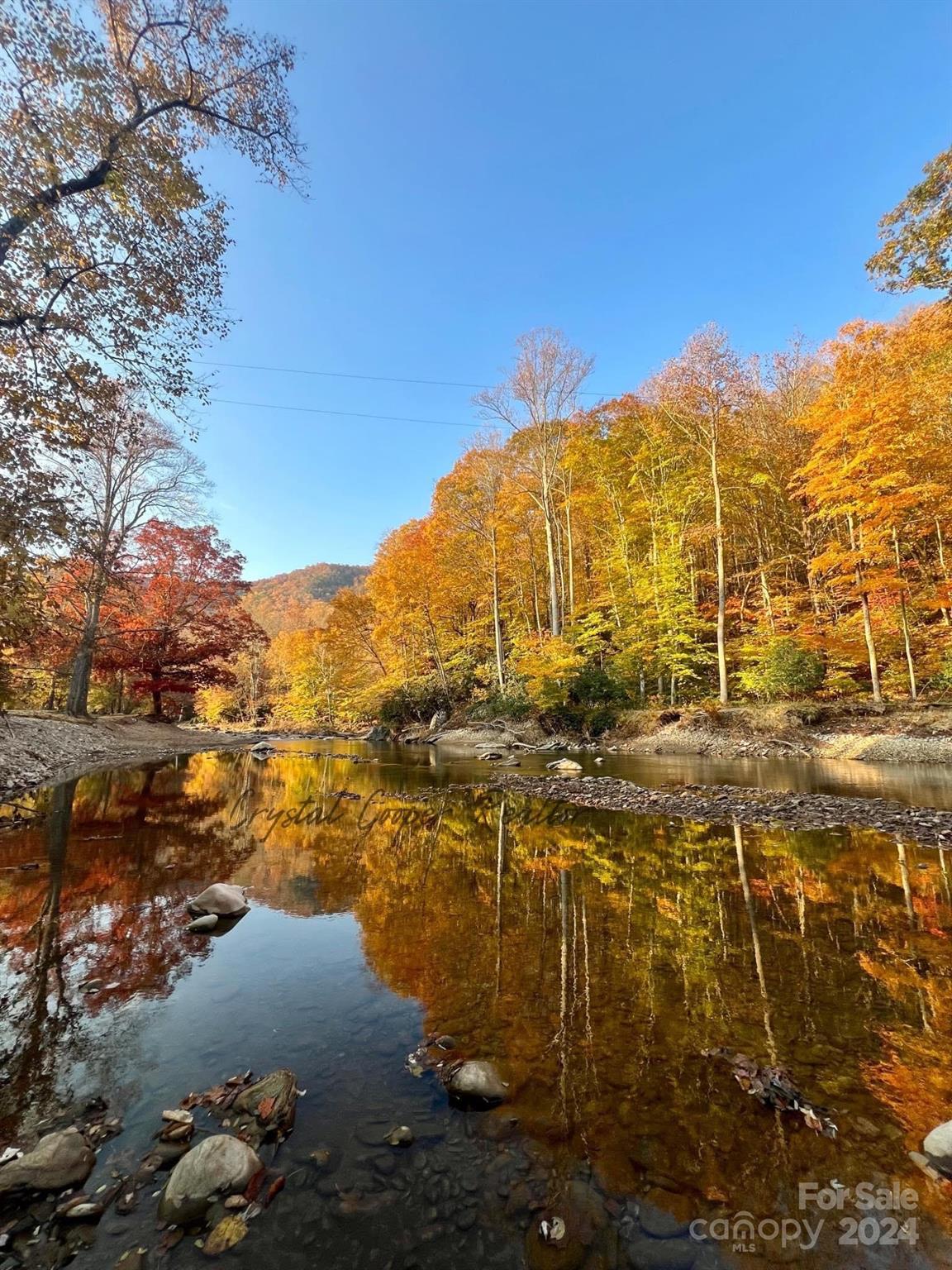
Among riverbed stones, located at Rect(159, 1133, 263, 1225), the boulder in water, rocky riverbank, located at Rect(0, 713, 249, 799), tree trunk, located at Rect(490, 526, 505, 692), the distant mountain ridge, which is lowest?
riverbed stones, located at Rect(159, 1133, 263, 1225)

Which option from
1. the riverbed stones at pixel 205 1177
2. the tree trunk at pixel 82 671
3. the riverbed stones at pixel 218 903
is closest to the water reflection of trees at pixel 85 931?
the riverbed stones at pixel 218 903

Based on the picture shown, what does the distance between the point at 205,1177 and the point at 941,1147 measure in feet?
10.2

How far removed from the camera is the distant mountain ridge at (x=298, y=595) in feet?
225

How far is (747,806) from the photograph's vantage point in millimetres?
9508

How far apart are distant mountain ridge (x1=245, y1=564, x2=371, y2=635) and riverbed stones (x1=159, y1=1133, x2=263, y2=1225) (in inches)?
2144

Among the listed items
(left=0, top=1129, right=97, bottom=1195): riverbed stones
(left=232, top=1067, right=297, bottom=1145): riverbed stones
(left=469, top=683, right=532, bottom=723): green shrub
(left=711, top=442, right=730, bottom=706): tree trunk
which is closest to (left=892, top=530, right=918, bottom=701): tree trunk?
(left=711, top=442, right=730, bottom=706): tree trunk

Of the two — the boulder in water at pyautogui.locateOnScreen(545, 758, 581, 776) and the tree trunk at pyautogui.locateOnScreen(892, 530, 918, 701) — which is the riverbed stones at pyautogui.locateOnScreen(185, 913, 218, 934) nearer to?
the boulder in water at pyautogui.locateOnScreen(545, 758, 581, 776)

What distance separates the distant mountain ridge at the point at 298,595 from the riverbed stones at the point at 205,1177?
54.5 m

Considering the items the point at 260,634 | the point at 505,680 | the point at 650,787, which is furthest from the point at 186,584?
the point at 650,787

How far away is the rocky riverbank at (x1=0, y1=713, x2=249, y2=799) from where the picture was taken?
11.9 metres

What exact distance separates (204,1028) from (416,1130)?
171 centimetres

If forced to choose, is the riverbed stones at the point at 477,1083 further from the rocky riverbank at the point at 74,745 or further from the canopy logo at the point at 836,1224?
the rocky riverbank at the point at 74,745

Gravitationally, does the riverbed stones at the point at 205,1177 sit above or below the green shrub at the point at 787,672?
below

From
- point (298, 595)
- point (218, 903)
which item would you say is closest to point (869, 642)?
point (218, 903)
